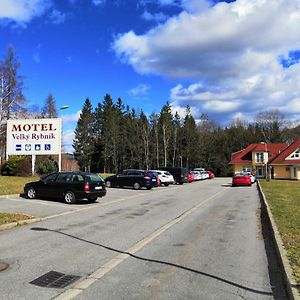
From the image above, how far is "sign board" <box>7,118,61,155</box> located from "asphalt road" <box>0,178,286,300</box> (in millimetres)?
22505

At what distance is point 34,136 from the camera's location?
1468 inches

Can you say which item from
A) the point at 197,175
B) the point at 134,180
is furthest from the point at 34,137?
the point at 197,175

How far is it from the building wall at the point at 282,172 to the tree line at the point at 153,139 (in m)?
20.0

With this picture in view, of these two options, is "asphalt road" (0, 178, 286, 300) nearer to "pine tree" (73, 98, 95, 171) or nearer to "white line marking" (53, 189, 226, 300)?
"white line marking" (53, 189, 226, 300)

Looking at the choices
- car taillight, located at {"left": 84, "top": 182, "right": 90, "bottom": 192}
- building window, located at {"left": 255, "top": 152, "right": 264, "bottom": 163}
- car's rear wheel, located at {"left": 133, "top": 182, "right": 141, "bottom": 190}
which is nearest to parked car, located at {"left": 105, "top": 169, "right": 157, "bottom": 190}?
car's rear wheel, located at {"left": 133, "top": 182, "right": 141, "bottom": 190}

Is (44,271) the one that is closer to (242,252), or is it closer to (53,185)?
(242,252)

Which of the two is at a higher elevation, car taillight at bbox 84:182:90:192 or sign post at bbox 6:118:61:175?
sign post at bbox 6:118:61:175

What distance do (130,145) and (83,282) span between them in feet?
275

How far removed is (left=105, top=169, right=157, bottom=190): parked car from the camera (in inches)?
1377

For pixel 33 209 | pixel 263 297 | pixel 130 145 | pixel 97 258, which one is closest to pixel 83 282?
pixel 97 258

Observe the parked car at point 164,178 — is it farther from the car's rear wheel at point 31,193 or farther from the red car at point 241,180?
the car's rear wheel at point 31,193

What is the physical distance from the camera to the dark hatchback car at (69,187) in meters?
20.6

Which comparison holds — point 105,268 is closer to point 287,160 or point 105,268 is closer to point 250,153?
point 287,160

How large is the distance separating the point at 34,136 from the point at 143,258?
A: 3055 cm
